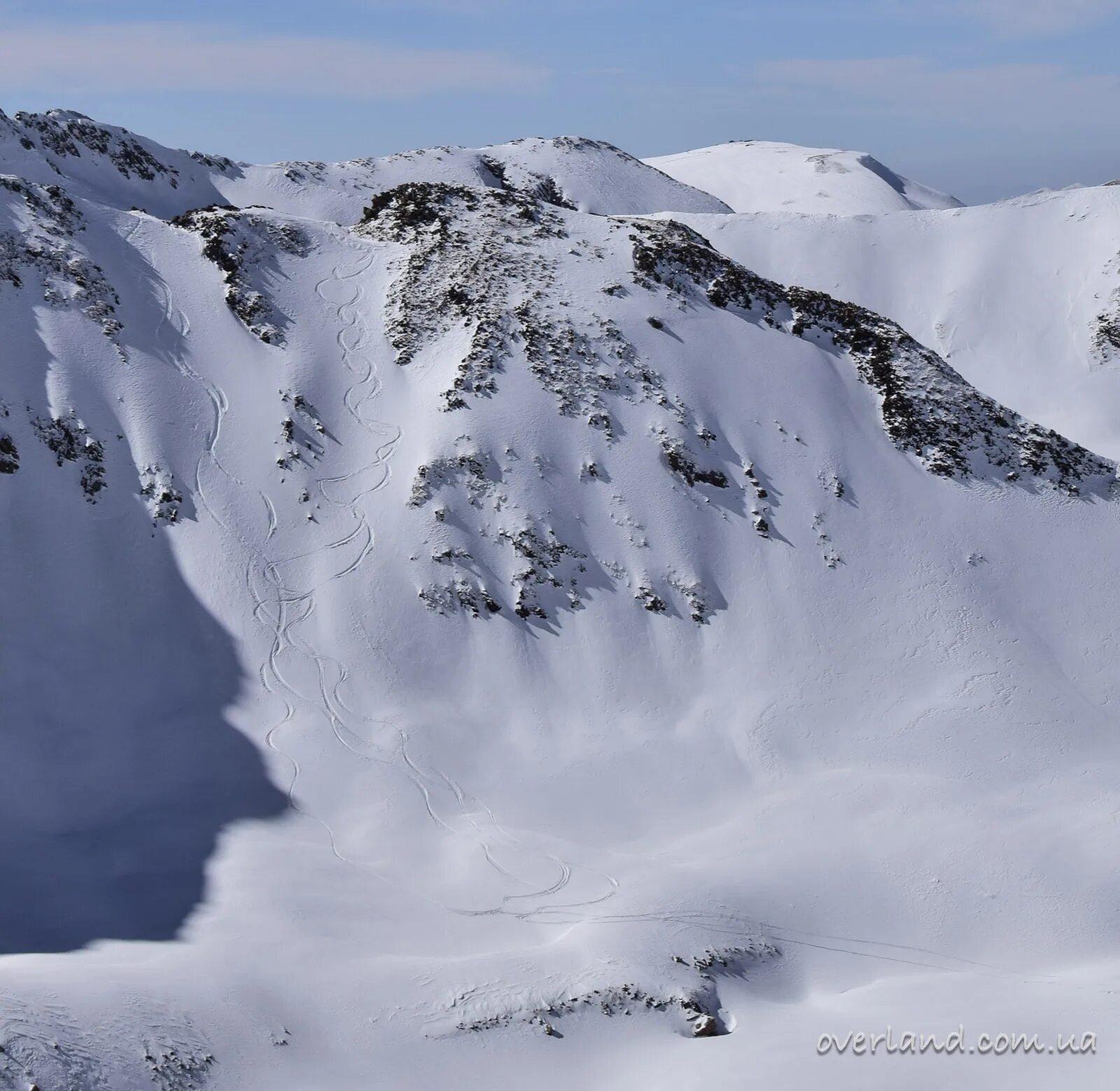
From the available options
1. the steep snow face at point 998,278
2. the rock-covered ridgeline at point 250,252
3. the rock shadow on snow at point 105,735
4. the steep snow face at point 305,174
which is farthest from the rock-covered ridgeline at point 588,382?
the steep snow face at point 998,278

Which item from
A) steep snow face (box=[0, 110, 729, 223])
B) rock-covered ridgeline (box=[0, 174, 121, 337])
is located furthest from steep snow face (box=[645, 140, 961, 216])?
rock-covered ridgeline (box=[0, 174, 121, 337])

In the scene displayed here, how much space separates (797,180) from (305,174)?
64831mm

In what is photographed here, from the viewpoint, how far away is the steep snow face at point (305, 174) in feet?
201

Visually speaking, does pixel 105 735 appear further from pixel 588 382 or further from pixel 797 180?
pixel 797 180

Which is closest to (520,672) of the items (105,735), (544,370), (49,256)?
(105,735)

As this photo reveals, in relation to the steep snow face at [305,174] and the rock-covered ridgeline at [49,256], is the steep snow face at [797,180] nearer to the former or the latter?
the steep snow face at [305,174]

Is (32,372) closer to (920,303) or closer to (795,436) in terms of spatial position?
(795,436)

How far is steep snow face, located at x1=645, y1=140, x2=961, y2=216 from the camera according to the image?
367 feet

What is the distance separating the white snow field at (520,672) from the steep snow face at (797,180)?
221ft

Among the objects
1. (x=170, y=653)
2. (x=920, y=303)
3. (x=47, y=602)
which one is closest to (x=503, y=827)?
(x=170, y=653)

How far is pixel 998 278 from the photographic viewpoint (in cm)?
7106

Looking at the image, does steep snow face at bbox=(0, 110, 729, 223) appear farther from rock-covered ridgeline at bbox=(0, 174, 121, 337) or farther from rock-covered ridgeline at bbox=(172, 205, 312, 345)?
rock-covered ridgeline at bbox=(172, 205, 312, 345)

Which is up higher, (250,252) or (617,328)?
(250,252)

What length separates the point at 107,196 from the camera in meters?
60.7
